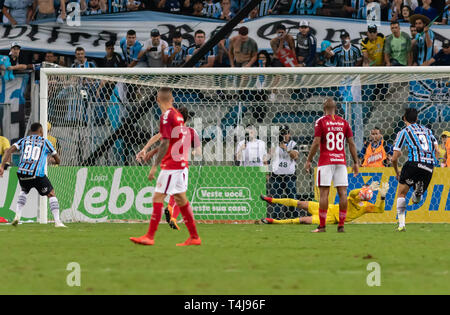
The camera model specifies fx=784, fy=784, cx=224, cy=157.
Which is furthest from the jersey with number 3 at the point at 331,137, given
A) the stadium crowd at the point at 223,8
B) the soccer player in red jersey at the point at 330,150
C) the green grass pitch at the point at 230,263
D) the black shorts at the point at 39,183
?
the stadium crowd at the point at 223,8

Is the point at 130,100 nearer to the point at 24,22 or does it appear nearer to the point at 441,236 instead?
the point at 24,22

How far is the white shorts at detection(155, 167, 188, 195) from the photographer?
948 cm

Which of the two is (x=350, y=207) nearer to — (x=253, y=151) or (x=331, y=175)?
(x=331, y=175)

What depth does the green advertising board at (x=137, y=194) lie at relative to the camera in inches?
651

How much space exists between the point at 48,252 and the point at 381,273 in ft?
13.1

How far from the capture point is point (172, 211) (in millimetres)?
13781

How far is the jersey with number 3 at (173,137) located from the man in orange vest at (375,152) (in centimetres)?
787

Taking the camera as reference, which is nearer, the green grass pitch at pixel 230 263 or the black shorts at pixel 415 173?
the green grass pitch at pixel 230 263

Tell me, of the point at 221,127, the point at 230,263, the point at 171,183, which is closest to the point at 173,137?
the point at 171,183

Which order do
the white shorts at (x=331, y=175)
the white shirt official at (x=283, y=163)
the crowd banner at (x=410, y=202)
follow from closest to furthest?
the white shorts at (x=331, y=175) → the crowd banner at (x=410, y=202) → the white shirt official at (x=283, y=163)

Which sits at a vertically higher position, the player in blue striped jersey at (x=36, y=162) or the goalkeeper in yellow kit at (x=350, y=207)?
the player in blue striped jersey at (x=36, y=162)

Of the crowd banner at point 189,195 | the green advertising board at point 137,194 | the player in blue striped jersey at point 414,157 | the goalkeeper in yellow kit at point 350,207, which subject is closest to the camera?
the player in blue striped jersey at point 414,157

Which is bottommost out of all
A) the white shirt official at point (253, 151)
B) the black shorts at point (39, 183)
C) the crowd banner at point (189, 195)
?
the crowd banner at point (189, 195)

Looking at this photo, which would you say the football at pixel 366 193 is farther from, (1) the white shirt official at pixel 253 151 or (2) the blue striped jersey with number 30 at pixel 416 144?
(1) the white shirt official at pixel 253 151
